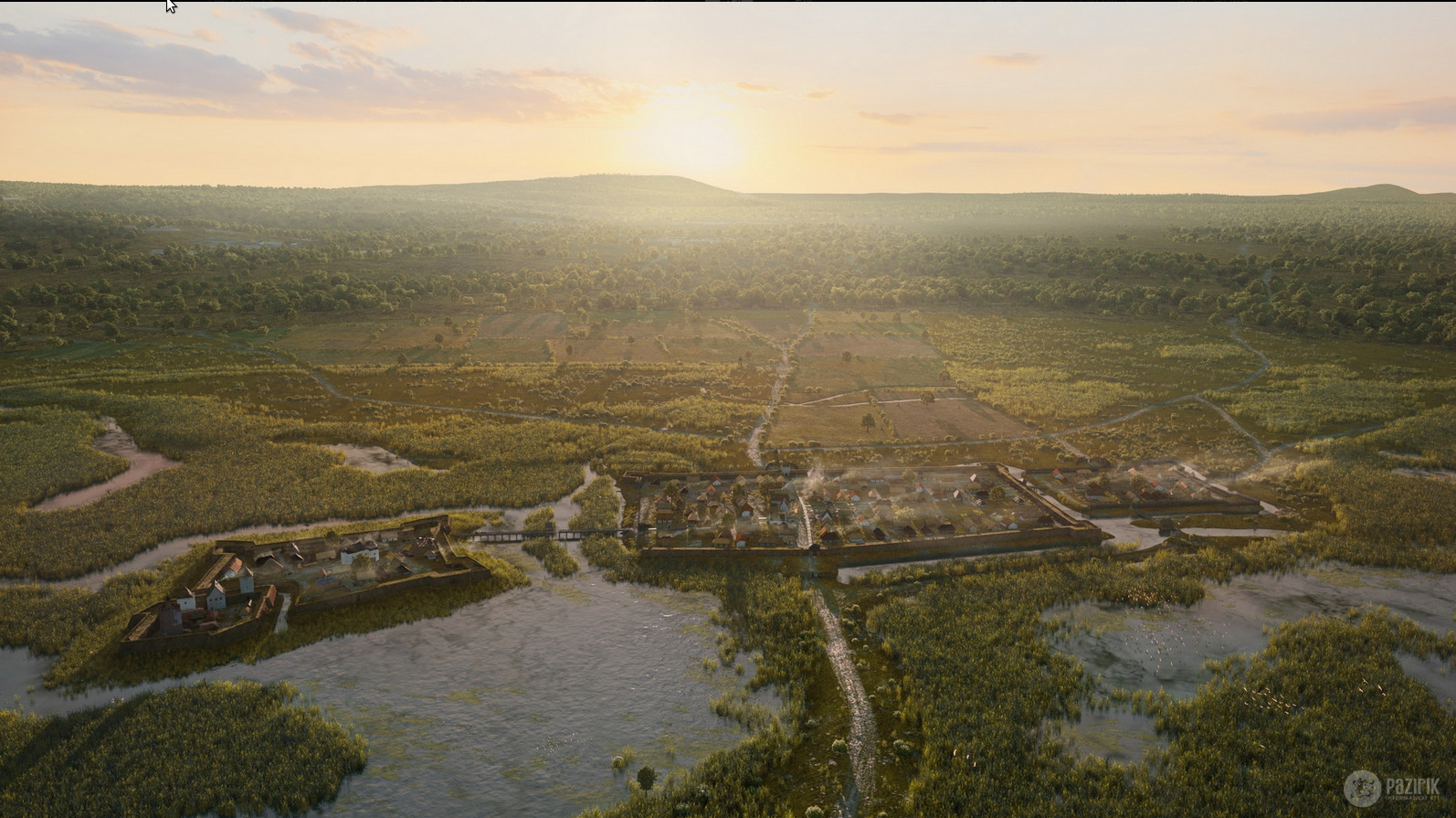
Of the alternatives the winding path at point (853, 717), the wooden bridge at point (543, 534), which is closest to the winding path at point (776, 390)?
the wooden bridge at point (543, 534)

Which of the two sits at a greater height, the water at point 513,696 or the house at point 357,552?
the house at point 357,552

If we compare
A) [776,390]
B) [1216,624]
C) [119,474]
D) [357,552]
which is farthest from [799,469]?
[119,474]

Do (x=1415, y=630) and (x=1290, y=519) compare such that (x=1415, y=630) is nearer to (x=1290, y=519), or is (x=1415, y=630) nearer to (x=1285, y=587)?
(x=1285, y=587)

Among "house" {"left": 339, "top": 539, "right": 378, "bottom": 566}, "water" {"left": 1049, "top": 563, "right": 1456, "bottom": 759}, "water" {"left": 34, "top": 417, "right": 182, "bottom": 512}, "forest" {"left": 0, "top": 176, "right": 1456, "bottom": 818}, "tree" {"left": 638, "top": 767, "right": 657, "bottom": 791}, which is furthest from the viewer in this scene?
"water" {"left": 34, "top": 417, "right": 182, "bottom": 512}

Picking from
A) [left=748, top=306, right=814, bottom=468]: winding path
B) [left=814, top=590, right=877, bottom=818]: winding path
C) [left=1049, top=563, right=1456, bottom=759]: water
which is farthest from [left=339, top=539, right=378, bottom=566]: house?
[left=1049, top=563, right=1456, bottom=759]: water

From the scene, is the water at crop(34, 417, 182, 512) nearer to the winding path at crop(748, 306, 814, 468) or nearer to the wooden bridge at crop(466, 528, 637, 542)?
the wooden bridge at crop(466, 528, 637, 542)

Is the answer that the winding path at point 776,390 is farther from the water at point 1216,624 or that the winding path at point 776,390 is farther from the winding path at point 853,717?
the water at point 1216,624

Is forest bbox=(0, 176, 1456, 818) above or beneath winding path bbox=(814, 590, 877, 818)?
above
